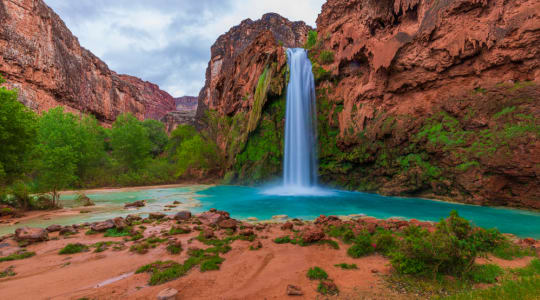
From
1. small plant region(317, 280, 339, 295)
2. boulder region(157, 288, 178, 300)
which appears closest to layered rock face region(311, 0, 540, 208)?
small plant region(317, 280, 339, 295)

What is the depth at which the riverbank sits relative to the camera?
3678 millimetres

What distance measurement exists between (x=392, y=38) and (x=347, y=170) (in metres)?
12.3

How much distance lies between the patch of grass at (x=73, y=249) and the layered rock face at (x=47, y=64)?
45.9 m

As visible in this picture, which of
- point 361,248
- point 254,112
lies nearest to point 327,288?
point 361,248

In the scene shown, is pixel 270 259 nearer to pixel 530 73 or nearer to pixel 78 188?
pixel 530 73

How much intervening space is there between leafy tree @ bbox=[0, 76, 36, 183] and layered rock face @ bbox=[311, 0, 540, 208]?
22391mm

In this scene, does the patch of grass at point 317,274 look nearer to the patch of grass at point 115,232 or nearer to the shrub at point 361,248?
the shrub at point 361,248

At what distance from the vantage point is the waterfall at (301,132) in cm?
2438

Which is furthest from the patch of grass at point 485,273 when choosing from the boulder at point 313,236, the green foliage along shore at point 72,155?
the green foliage along shore at point 72,155

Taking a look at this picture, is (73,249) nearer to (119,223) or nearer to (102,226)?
(102,226)

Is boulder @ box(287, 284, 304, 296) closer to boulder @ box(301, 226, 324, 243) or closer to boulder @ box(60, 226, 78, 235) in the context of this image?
boulder @ box(301, 226, 324, 243)

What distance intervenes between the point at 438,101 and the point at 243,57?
28.4 m

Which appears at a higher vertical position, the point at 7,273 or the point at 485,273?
the point at 485,273

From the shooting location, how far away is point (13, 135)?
10125 millimetres
